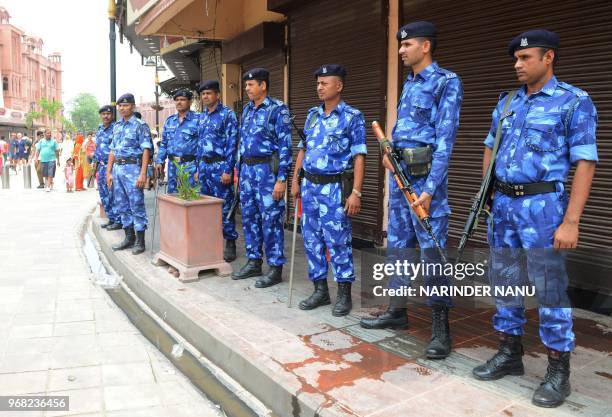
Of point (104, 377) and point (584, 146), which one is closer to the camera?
point (584, 146)

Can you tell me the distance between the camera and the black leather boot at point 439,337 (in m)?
3.24

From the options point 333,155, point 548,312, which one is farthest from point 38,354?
point 548,312

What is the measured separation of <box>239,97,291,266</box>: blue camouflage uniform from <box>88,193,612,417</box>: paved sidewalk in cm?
58

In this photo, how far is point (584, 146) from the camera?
102 inches

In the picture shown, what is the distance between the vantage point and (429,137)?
3320 millimetres

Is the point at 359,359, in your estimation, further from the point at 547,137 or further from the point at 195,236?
the point at 195,236

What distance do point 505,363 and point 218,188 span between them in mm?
3798

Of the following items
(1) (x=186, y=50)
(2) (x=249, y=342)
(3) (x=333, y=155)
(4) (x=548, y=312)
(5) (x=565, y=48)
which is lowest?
(2) (x=249, y=342)

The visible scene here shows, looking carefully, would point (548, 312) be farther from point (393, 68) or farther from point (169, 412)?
point (393, 68)

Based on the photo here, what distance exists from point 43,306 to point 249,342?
2.65 metres

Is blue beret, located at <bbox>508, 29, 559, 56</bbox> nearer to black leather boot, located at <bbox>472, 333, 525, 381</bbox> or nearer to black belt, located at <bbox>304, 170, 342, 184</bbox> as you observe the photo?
black leather boot, located at <bbox>472, 333, 525, 381</bbox>

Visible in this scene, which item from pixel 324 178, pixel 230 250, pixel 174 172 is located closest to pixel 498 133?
pixel 324 178

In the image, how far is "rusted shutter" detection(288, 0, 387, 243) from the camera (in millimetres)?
A: 5898

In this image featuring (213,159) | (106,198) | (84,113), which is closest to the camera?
(213,159)
